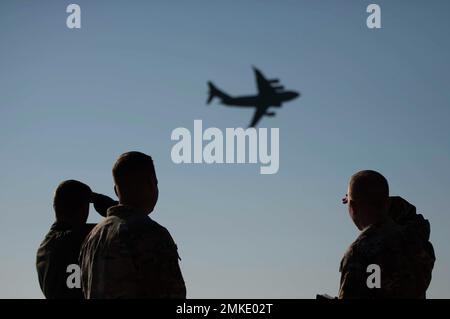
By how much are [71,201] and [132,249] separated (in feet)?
8.00

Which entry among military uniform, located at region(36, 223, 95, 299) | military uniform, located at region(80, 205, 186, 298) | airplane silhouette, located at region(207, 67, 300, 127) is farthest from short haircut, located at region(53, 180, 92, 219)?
airplane silhouette, located at region(207, 67, 300, 127)

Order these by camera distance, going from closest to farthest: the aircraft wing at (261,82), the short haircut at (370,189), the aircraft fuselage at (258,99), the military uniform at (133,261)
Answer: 1. the military uniform at (133,261)
2. the short haircut at (370,189)
3. the aircraft fuselage at (258,99)
4. the aircraft wing at (261,82)

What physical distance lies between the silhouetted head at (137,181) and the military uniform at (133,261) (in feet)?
0.46

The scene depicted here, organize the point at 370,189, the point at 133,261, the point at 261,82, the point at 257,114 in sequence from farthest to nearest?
the point at 257,114, the point at 261,82, the point at 370,189, the point at 133,261

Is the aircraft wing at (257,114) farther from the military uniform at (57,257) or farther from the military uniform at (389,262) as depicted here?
the military uniform at (389,262)

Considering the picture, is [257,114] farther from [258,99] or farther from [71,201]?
[71,201]

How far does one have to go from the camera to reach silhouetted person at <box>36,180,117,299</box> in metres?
8.95

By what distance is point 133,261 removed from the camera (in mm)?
6824

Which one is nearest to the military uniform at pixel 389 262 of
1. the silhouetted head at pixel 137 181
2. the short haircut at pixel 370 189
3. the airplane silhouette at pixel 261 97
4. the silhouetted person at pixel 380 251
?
the silhouetted person at pixel 380 251

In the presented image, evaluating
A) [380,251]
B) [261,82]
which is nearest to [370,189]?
[380,251]

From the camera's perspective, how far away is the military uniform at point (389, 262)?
286 inches

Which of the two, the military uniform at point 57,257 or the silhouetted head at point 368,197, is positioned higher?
the silhouetted head at point 368,197

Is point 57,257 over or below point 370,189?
below
